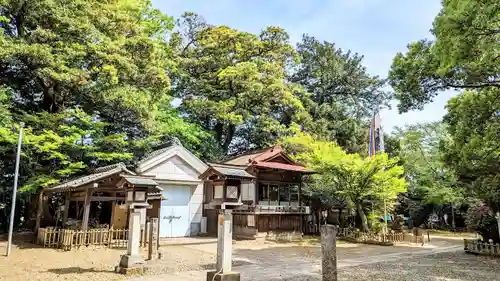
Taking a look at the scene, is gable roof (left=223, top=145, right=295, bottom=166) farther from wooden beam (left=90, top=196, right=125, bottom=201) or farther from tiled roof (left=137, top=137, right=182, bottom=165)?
wooden beam (left=90, top=196, right=125, bottom=201)

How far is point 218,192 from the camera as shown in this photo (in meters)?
8.95

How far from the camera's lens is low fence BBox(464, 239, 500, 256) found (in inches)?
525

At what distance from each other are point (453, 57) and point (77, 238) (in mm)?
13865

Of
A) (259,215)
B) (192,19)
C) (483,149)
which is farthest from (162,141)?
(483,149)

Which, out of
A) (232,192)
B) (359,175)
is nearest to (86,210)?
(232,192)

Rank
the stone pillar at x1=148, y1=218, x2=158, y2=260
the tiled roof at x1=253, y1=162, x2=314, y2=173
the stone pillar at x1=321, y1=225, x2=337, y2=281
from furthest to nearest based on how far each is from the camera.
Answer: the tiled roof at x1=253, y1=162, x2=314, y2=173 → the stone pillar at x1=148, y1=218, x2=158, y2=260 → the stone pillar at x1=321, y1=225, x2=337, y2=281

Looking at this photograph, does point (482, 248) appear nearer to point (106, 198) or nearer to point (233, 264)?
point (233, 264)

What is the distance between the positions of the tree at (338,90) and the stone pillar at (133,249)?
2018cm

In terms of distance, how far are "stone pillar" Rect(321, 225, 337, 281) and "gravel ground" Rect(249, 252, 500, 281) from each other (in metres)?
2.28

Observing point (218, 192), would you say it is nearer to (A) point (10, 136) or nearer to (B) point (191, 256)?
(B) point (191, 256)

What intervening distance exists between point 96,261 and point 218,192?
490cm

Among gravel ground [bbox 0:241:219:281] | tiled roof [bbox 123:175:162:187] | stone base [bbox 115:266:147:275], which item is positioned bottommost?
gravel ground [bbox 0:241:219:281]

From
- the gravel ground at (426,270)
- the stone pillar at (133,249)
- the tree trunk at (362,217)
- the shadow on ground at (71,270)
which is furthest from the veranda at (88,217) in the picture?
the tree trunk at (362,217)

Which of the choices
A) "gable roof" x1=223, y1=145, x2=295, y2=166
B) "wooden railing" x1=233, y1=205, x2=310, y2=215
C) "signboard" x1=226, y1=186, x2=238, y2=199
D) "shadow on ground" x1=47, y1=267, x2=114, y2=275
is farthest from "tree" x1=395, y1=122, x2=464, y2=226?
"shadow on ground" x1=47, y1=267, x2=114, y2=275
